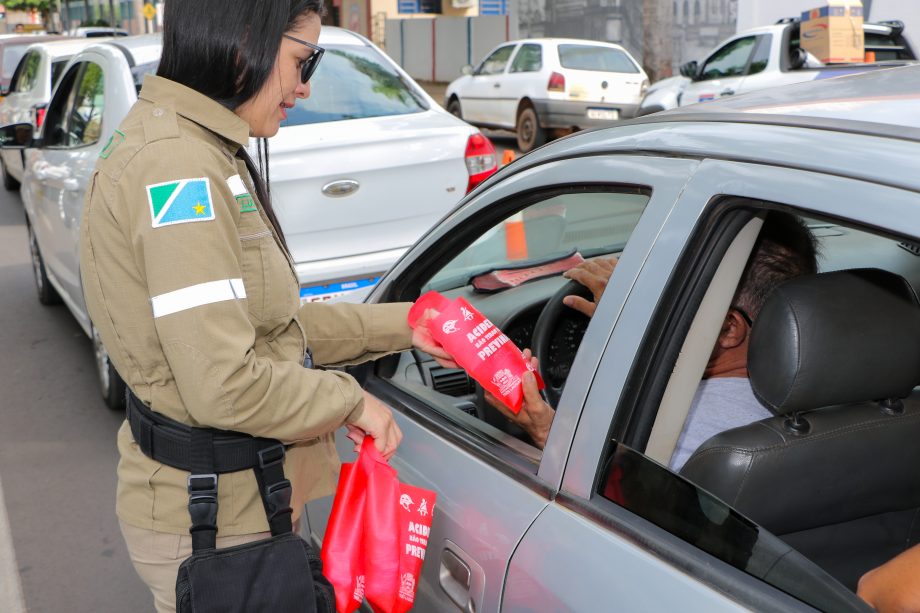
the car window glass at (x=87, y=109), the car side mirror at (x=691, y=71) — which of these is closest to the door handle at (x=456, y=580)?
the car window glass at (x=87, y=109)

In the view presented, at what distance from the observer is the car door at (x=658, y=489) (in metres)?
1.33

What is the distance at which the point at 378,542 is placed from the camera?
1779mm

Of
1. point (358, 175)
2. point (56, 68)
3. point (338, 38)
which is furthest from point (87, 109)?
point (56, 68)

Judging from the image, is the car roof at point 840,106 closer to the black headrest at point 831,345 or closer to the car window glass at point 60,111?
the black headrest at point 831,345

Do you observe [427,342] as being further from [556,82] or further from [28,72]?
[556,82]

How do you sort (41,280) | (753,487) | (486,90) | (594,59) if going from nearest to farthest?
(753,487), (41,280), (594,59), (486,90)

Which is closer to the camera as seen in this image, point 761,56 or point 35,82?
point 35,82

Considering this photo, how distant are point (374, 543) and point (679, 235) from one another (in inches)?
31.9

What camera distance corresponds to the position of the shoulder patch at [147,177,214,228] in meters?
1.54

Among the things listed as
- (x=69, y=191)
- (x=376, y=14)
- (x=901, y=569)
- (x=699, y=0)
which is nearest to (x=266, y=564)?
(x=901, y=569)

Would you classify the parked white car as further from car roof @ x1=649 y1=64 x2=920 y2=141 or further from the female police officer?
car roof @ x1=649 y1=64 x2=920 y2=141

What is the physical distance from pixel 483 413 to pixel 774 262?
802mm

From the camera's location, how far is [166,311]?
154 centimetres

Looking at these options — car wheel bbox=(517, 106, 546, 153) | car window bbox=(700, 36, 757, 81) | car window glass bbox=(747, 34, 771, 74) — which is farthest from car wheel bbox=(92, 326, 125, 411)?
car wheel bbox=(517, 106, 546, 153)
